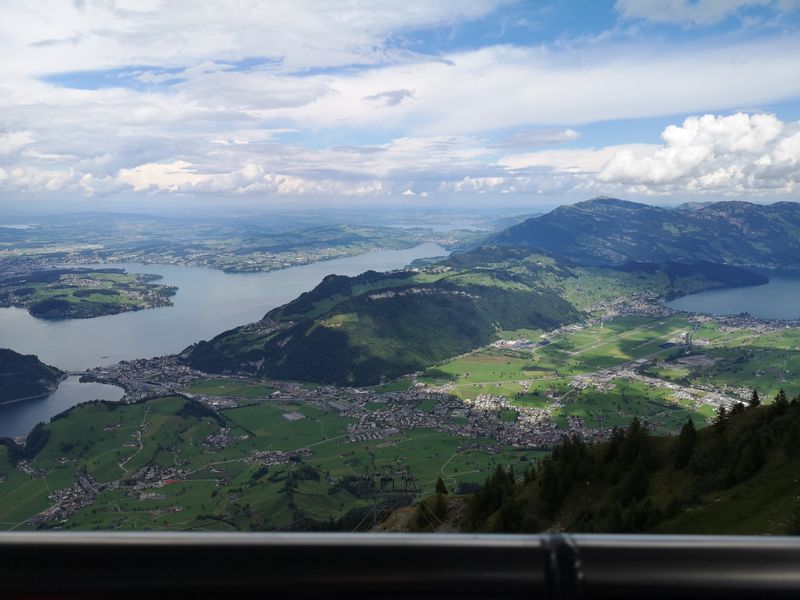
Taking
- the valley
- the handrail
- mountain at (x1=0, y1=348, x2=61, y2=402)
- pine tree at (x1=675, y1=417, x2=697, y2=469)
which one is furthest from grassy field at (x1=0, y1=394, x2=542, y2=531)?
the handrail

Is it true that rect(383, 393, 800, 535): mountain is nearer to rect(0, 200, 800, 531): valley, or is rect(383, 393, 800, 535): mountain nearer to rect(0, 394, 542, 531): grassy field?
rect(0, 200, 800, 531): valley

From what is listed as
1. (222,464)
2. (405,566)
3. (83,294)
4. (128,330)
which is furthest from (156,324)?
(405,566)

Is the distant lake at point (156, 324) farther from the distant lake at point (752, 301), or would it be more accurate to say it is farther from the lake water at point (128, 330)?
the distant lake at point (752, 301)

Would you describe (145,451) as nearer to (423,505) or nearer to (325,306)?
(423,505)

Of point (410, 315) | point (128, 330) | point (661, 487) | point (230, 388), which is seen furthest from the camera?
point (410, 315)

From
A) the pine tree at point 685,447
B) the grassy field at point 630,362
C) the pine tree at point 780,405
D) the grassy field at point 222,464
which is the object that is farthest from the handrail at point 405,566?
the grassy field at point 630,362

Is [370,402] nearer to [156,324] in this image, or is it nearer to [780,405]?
[156,324]
